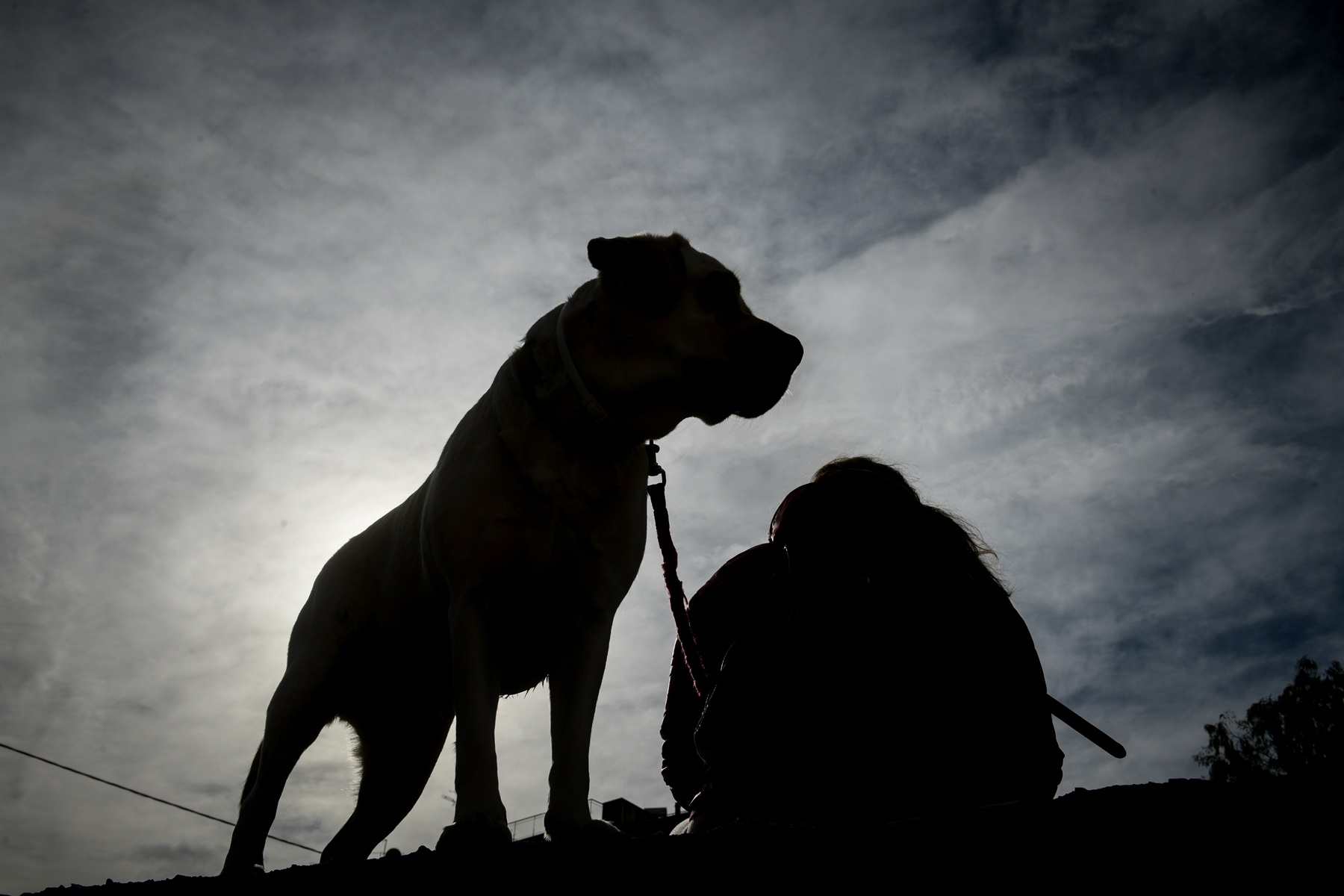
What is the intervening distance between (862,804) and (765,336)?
1.82 metres

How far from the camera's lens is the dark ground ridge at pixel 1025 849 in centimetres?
159

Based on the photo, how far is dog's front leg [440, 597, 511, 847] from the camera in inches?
110

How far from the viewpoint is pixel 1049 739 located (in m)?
3.17

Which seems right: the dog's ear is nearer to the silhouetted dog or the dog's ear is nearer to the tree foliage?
the silhouetted dog

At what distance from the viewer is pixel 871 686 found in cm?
303

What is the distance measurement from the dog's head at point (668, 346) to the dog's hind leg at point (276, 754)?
7.79 ft

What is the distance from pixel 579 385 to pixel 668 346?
409 mm

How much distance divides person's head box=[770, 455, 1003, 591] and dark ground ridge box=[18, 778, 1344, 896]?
4.89ft

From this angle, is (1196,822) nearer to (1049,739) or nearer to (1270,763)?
(1049,739)

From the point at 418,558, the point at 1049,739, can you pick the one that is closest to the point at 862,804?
the point at 1049,739

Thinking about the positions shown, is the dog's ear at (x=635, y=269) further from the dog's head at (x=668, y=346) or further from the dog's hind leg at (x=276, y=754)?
the dog's hind leg at (x=276, y=754)

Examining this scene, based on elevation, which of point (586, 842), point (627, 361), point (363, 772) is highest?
point (627, 361)

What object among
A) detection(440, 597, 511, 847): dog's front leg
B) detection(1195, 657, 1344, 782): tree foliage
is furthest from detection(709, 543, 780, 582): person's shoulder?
detection(1195, 657, 1344, 782): tree foliage

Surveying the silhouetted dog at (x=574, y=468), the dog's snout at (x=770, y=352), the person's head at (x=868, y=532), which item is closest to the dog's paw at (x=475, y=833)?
the silhouetted dog at (x=574, y=468)
